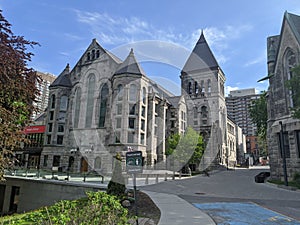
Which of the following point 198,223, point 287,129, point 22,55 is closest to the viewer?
point 198,223

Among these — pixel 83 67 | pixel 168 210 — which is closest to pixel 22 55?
pixel 168 210

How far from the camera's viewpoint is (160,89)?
48.1 m

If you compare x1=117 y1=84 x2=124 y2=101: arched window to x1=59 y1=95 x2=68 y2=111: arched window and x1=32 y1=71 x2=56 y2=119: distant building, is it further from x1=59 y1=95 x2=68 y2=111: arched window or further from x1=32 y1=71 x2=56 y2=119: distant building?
x1=59 y1=95 x2=68 y2=111: arched window

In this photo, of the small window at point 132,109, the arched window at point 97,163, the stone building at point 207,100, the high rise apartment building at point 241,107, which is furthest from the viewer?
the high rise apartment building at point 241,107

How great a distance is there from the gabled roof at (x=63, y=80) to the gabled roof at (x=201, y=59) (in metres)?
26.3

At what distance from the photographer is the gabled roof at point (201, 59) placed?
176 feet

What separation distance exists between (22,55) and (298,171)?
868 inches

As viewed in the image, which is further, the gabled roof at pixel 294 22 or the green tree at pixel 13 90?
the gabled roof at pixel 294 22

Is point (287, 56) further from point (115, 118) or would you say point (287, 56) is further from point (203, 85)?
point (203, 85)

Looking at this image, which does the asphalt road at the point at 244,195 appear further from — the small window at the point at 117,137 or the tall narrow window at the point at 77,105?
the tall narrow window at the point at 77,105

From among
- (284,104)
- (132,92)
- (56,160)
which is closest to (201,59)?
(132,92)

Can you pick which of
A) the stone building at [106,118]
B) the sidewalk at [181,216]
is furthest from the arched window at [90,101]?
the sidewalk at [181,216]

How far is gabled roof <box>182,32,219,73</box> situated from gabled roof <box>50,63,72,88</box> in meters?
26.3

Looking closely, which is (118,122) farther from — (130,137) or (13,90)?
(13,90)
